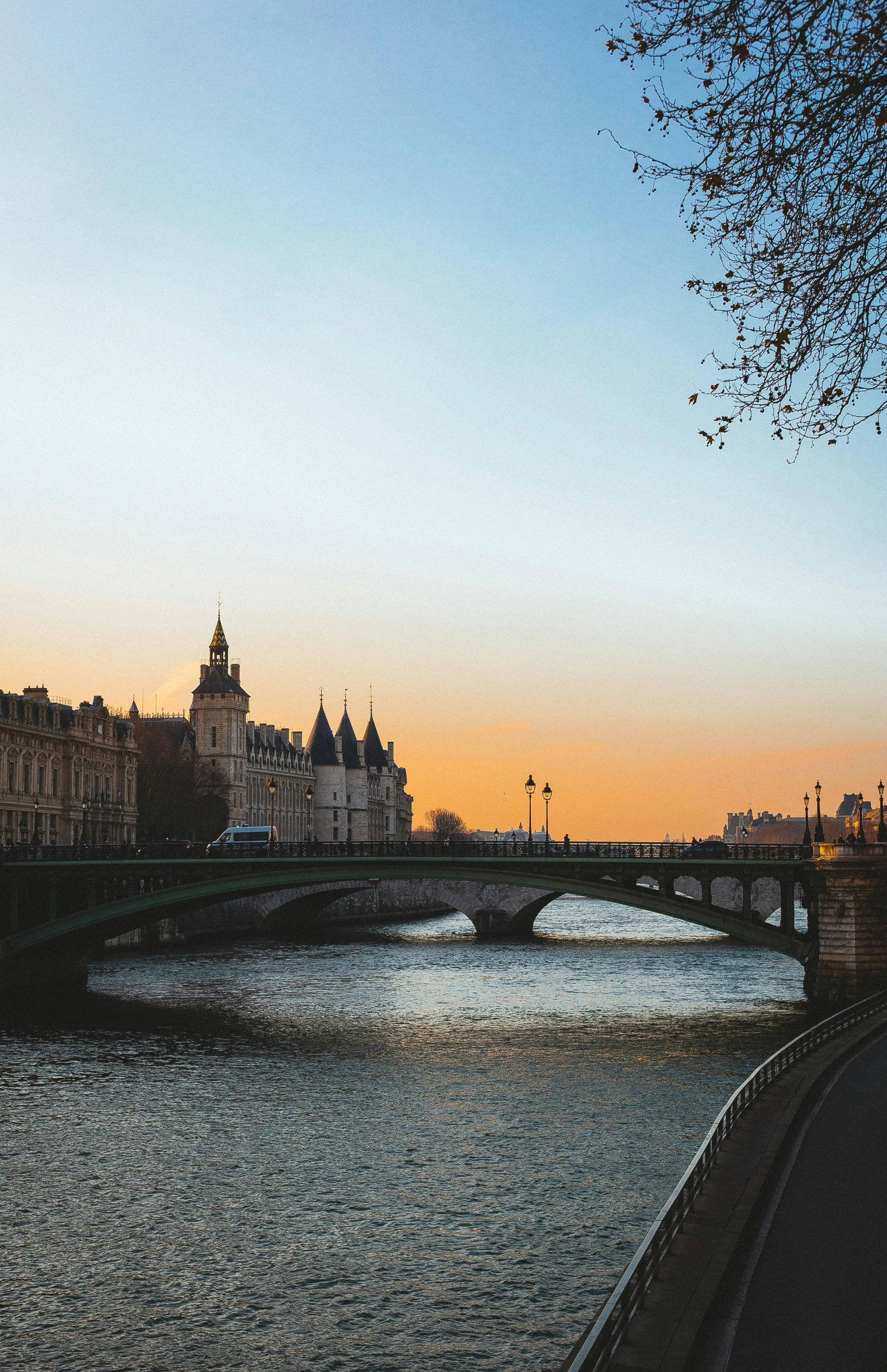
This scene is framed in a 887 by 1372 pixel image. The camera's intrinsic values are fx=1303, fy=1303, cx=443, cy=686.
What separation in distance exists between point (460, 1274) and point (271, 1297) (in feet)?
8.07

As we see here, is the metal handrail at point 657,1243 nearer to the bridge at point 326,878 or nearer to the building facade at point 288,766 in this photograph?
the bridge at point 326,878

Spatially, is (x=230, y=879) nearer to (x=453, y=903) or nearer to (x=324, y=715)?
Result: (x=453, y=903)

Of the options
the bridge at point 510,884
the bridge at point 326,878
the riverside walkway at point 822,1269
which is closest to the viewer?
the riverside walkway at point 822,1269

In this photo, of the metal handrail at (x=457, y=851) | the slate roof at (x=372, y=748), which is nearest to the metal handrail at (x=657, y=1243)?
the metal handrail at (x=457, y=851)

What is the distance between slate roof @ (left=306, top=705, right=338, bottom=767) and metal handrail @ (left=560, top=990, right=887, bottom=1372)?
443 feet

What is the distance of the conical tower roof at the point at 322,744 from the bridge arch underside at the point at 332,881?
10294 cm

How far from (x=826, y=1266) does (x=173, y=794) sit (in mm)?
95750

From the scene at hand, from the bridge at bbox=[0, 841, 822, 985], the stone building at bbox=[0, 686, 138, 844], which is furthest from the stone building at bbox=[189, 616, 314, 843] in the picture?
the bridge at bbox=[0, 841, 822, 985]

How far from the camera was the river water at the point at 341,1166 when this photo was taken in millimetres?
15453

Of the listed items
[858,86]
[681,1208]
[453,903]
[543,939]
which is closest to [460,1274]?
[681,1208]

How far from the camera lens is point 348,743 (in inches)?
6339

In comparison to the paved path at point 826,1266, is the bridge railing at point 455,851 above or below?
above

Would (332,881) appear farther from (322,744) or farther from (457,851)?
(322,744)

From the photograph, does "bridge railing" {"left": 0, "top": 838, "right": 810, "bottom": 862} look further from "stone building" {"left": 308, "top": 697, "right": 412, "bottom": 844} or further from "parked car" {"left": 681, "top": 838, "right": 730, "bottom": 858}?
"stone building" {"left": 308, "top": 697, "right": 412, "bottom": 844}
